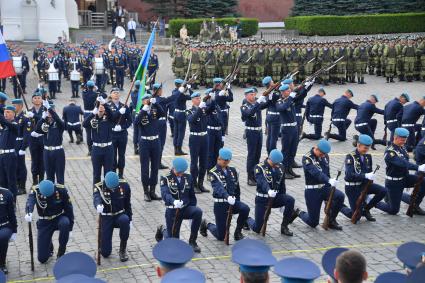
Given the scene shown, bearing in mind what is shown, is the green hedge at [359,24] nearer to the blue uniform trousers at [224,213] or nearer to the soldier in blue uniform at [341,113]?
the soldier in blue uniform at [341,113]


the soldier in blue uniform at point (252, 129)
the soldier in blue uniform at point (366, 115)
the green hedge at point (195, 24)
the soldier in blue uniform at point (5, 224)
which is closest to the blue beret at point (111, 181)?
the soldier in blue uniform at point (5, 224)

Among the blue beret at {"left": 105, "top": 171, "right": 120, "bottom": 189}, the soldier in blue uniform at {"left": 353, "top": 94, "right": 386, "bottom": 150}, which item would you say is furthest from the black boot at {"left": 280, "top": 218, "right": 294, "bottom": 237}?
the soldier in blue uniform at {"left": 353, "top": 94, "right": 386, "bottom": 150}

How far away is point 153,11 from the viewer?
48.8 m

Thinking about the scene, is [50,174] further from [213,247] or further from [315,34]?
[315,34]

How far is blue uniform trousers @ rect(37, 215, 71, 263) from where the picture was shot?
981cm

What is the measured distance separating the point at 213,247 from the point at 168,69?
26293 mm

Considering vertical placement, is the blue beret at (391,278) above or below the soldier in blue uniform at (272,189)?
above

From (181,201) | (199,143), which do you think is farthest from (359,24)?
(181,201)

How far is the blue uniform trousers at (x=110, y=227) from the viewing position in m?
9.96

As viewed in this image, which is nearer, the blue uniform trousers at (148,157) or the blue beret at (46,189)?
the blue beret at (46,189)

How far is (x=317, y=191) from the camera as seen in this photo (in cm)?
1123

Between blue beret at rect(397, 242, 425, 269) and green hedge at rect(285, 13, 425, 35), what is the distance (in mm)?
40399

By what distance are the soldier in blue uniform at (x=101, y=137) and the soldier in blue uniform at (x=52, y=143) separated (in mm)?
646

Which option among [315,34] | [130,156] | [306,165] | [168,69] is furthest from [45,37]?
[306,165]
